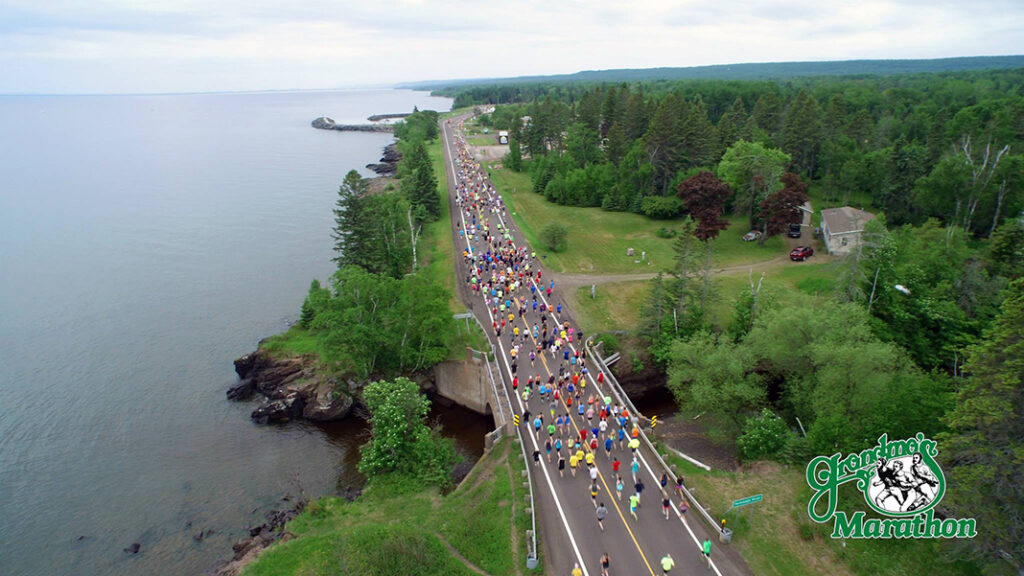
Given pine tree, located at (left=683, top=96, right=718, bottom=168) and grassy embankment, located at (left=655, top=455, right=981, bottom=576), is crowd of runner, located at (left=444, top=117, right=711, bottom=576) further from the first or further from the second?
pine tree, located at (left=683, top=96, right=718, bottom=168)

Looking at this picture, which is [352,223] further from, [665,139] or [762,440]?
[665,139]

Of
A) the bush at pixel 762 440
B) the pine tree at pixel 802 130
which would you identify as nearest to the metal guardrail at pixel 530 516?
the bush at pixel 762 440

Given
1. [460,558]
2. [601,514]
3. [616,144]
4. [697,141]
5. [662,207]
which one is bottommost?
[460,558]

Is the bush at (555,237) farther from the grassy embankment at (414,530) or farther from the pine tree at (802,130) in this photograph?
the pine tree at (802,130)

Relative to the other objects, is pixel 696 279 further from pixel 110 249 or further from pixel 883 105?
pixel 883 105

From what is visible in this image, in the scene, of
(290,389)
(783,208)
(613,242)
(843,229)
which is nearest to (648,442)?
(290,389)

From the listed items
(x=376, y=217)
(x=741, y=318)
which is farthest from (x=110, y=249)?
(x=741, y=318)

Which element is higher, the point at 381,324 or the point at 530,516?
the point at 381,324
